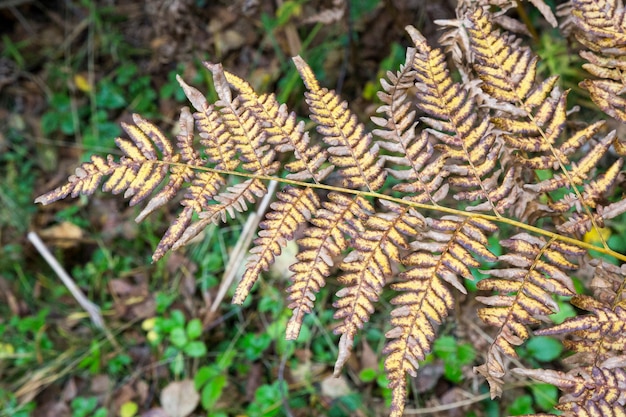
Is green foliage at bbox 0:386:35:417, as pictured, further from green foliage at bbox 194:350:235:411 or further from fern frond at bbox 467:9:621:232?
fern frond at bbox 467:9:621:232

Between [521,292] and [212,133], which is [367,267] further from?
[212,133]

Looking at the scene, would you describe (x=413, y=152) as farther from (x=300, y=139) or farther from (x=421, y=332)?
(x=421, y=332)

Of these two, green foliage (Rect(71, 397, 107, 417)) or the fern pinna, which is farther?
green foliage (Rect(71, 397, 107, 417))

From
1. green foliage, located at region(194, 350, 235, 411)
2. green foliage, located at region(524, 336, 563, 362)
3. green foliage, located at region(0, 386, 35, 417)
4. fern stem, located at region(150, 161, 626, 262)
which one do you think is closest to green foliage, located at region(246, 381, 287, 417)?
green foliage, located at region(194, 350, 235, 411)

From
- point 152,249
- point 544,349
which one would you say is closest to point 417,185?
point 544,349

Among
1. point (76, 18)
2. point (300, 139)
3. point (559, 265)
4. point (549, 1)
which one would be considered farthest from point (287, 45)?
point (559, 265)

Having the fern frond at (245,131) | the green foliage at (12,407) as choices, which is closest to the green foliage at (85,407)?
the green foliage at (12,407)
